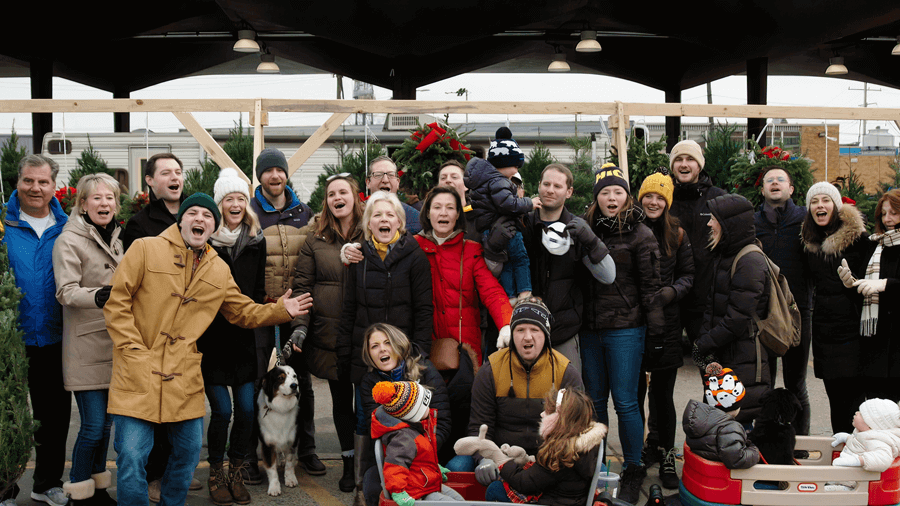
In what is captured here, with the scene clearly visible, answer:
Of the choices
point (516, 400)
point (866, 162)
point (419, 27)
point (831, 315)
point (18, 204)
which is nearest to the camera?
point (516, 400)

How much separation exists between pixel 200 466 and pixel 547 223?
3072 millimetres

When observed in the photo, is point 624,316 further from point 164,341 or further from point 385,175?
point 164,341

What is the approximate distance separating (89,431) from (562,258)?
2906 millimetres

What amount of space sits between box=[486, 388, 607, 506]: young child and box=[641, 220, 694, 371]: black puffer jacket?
134 centimetres

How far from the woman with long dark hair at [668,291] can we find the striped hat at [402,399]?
1726mm

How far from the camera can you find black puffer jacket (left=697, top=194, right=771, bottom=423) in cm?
440

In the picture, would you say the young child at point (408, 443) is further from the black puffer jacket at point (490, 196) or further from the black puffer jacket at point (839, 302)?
the black puffer jacket at point (839, 302)

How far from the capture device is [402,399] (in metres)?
3.77

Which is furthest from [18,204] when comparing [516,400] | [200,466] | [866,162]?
[866,162]

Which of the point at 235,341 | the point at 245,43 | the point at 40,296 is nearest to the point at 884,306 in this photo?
the point at 235,341

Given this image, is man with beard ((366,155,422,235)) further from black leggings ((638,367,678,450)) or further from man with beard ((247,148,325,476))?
black leggings ((638,367,678,450))

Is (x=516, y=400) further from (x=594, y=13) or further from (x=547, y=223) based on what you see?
(x=594, y=13)

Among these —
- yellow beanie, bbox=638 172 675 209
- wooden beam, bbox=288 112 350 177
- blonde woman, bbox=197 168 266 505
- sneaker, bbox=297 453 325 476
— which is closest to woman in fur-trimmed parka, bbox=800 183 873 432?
yellow beanie, bbox=638 172 675 209

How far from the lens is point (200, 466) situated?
5.36 metres
